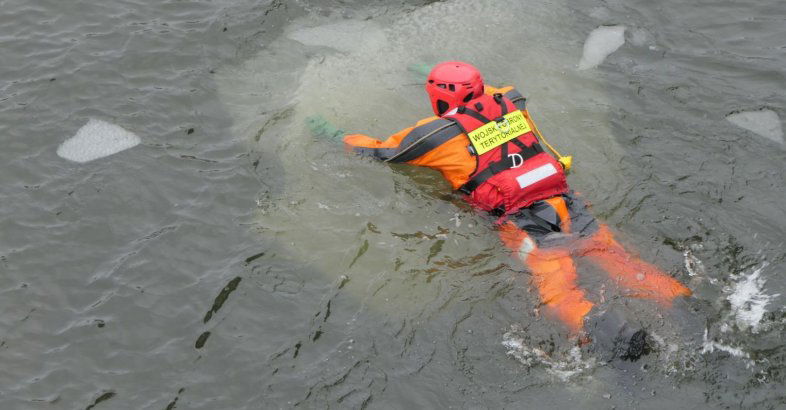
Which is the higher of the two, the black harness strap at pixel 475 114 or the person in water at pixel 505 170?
the black harness strap at pixel 475 114

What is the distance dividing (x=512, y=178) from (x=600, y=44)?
3.95 m

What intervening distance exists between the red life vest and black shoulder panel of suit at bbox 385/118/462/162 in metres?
0.09

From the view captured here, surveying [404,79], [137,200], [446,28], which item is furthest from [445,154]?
[446,28]

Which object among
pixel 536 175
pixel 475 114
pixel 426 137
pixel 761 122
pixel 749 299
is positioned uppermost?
pixel 475 114

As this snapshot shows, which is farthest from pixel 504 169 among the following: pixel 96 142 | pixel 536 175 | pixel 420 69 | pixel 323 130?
pixel 96 142

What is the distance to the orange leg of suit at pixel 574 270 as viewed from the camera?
6148 millimetres

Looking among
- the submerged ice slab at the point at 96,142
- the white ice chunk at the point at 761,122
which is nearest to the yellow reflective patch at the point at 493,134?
the white ice chunk at the point at 761,122

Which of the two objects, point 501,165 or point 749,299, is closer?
point 749,299

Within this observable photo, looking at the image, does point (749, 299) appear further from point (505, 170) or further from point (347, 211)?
point (347, 211)

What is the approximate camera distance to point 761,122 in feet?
28.3

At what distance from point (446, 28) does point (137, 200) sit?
4794mm

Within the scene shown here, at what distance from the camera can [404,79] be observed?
9.30 m

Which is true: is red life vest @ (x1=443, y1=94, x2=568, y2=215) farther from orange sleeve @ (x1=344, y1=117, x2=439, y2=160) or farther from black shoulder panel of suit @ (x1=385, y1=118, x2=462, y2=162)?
orange sleeve @ (x1=344, y1=117, x2=439, y2=160)

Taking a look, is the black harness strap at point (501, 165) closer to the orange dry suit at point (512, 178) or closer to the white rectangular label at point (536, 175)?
the orange dry suit at point (512, 178)
